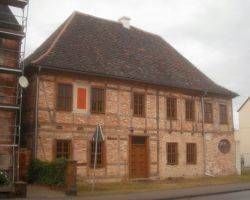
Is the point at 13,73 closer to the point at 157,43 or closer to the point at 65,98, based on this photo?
the point at 65,98

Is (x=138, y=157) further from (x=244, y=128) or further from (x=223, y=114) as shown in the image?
(x=244, y=128)

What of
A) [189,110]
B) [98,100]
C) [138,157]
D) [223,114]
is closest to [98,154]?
[138,157]

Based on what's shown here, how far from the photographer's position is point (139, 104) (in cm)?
2742

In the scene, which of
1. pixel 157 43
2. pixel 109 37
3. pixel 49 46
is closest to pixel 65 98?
pixel 49 46

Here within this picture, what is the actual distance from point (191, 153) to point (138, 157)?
4803mm

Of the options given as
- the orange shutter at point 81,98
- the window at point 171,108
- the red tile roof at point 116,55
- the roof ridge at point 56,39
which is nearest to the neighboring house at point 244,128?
the red tile roof at point 116,55

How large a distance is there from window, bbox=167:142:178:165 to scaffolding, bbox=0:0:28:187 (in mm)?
10225

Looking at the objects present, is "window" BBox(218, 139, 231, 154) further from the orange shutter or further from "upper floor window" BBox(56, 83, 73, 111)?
"upper floor window" BBox(56, 83, 73, 111)

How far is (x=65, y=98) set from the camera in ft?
79.9

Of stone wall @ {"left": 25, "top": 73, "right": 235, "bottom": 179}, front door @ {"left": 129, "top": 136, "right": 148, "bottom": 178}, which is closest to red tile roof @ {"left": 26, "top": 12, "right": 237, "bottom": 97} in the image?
stone wall @ {"left": 25, "top": 73, "right": 235, "bottom": 179}

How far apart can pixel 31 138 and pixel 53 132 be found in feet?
4.12

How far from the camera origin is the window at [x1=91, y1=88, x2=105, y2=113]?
83.1 ft

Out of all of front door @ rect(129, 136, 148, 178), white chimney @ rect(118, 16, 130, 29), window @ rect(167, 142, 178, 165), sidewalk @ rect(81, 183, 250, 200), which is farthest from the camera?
white chimney @ rect(118, 16, 130, 29)

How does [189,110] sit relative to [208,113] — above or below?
above
